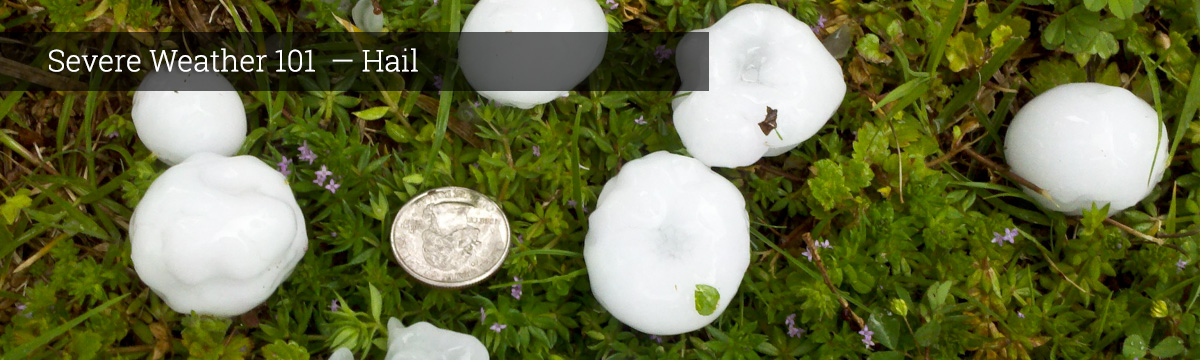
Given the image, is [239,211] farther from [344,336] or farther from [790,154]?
[790,154]

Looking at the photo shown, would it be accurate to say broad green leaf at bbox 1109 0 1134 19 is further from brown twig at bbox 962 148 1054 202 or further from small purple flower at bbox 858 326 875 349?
small purple flower at bbox 858 326 875 349

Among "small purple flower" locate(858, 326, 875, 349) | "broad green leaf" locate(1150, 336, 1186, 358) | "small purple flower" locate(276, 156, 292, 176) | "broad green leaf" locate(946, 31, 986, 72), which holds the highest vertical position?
"broad green leaf" locate(946, 31, 986, 72)

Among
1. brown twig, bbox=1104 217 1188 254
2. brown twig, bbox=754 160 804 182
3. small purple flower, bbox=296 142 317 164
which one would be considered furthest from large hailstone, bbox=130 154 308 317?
brown twig, bbox=1104 217 1188 254

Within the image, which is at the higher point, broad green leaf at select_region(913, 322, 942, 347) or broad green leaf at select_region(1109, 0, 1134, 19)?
broad green leaf at select_region(1109, 0, 1134, 19)

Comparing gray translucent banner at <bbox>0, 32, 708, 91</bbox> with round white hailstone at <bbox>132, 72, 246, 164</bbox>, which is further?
gray translucent banner at <bbox>0, 32, 708, 91</bbox>

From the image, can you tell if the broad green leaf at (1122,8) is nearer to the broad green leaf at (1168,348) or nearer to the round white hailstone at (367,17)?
the broad green leaf at (1168,348)

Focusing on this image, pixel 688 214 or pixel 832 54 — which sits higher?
pixel 832 54

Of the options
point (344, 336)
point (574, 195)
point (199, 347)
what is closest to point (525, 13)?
point (574, 195)
